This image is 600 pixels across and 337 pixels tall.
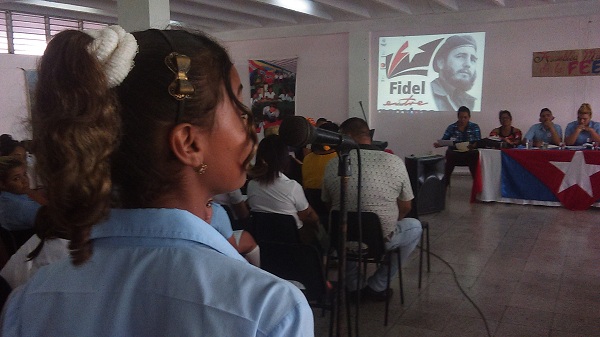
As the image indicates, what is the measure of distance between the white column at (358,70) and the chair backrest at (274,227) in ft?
21.6

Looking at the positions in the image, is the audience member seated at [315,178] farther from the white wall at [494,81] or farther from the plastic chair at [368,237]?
the white wall at [494,81]

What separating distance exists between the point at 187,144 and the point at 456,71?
819cm

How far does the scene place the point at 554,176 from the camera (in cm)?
529

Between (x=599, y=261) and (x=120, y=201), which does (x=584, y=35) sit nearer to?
(x=599, y=261)

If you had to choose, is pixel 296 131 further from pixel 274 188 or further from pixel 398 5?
pixel 398 5

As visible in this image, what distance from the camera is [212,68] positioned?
1.93ft

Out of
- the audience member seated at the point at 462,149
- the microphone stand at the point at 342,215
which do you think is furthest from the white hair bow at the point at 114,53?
the audience member seated at the point at 462,149

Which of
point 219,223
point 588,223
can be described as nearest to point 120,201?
point 219,223

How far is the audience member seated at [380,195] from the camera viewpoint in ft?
9.06

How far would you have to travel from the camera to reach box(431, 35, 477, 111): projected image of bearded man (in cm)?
798

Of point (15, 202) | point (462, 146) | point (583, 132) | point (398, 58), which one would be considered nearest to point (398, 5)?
point (398, 58)

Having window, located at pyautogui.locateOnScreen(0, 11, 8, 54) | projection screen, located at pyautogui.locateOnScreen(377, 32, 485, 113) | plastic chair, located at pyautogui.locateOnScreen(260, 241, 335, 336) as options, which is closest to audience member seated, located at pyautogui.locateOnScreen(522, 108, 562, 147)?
projection screen, located at pyautogui.locateOnScreen(377, 32, 485, 113)

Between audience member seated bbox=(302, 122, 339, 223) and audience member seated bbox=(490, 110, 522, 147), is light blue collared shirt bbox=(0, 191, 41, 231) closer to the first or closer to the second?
audience member seated bbox=(302, 122, 339, 223)

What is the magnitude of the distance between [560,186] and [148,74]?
5.67m
